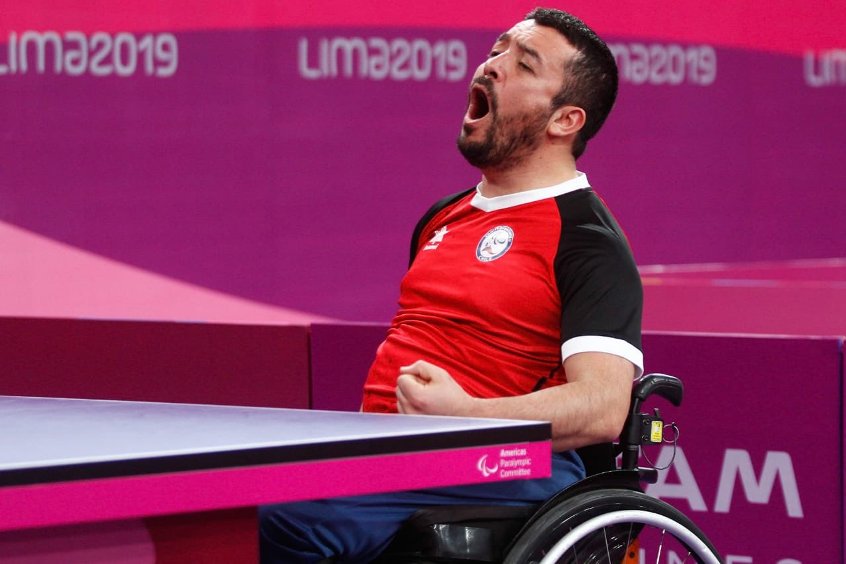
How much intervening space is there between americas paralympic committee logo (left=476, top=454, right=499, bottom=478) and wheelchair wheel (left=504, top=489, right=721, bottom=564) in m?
0.19

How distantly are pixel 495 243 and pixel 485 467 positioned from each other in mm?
598

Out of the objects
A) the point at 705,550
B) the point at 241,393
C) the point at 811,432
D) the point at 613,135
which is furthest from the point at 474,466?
the point at 613,135

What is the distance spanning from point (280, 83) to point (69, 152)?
776mm

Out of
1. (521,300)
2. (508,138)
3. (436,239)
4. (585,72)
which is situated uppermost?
(585,72)

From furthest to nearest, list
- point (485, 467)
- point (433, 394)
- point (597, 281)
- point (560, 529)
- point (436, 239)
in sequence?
point (436, 239)
point (597, 281)
point (433, 394)
point (560, 529)
point (485, 467)

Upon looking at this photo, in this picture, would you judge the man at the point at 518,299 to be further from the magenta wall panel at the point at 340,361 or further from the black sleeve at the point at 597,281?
the magenta wall panel at the point at 340,361

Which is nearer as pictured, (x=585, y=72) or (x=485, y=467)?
(x=485, y=467)

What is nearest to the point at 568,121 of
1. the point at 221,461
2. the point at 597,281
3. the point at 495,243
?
the point at 495,243

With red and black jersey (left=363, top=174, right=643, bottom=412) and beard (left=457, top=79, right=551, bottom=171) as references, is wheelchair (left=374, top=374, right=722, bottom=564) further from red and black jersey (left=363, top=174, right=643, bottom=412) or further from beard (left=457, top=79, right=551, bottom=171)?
beard (left=457, top=79, right=551, bottom=171)

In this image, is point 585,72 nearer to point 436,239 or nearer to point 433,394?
point 436,239

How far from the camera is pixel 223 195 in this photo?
5012 mm

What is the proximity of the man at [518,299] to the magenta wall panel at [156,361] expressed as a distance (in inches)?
42.9

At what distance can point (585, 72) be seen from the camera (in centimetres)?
225

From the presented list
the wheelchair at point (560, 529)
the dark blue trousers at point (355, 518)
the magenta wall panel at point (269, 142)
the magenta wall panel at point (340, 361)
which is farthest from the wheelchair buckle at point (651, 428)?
the magenta wall panel at point (269, 142)
